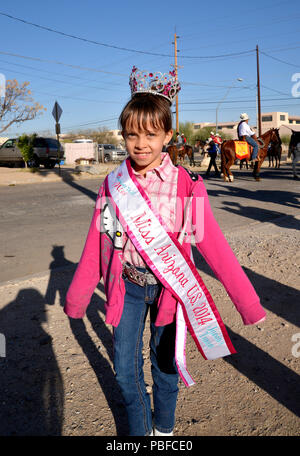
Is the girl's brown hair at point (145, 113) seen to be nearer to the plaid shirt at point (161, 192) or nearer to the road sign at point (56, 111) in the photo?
the plaid shirt at point (161, 192)

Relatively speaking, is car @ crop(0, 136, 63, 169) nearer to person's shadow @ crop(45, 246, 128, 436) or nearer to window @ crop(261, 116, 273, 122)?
person's shadow @ crop(45, 246, 128, 436)

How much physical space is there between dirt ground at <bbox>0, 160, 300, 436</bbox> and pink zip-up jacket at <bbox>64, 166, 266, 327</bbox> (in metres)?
0.78

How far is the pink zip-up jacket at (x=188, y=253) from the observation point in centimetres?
174

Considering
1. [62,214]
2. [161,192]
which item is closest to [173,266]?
[161,192]

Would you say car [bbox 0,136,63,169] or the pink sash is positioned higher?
car [bbox 0,136,63,169]

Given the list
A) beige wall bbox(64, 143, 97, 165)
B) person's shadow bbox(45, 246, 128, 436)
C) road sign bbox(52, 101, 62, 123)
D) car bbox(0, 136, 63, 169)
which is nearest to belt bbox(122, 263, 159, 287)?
person's shadow bbox(45, 246, 128, 436)

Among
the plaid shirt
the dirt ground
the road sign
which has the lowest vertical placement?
the dirt ground

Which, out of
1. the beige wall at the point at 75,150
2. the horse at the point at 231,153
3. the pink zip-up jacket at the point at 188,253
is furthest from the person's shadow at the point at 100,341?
the beige wall at the point at 75,150

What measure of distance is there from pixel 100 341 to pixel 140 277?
146 cm

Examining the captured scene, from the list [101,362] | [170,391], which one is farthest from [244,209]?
[170,391]

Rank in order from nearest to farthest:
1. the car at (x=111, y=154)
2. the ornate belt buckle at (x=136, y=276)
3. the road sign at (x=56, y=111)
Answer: the ornate belt buckle at (x=136, y=276), the road sign at (x=56, y=111), the car at (x=111, y=154)

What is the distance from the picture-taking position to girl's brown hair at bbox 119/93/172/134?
173 cm

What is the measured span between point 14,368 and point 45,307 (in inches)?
39.7

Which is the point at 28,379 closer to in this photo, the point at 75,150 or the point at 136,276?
the point at 136,276
